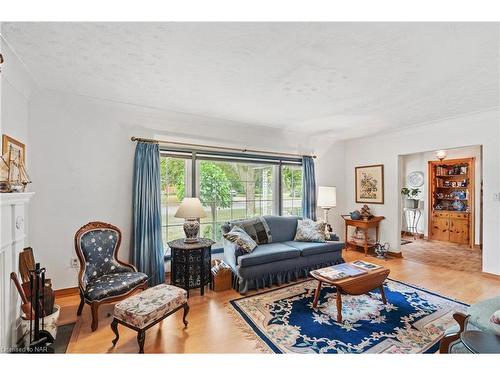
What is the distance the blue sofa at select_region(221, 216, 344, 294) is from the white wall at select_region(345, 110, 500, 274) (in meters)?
1.77

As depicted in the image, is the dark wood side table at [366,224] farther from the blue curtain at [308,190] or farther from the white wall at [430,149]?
the blue curtain at [308,190]

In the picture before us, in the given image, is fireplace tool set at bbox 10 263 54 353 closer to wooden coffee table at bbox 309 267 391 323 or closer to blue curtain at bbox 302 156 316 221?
wooden coffee table at bbox 309 267 391 323

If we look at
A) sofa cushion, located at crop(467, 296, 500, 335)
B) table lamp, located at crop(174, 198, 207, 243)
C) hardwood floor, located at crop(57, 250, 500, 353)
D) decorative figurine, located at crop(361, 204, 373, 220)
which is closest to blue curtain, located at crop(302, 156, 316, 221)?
decorative figurine, located at crop(361, 204, 373, 220)

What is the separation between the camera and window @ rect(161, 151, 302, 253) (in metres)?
3.82

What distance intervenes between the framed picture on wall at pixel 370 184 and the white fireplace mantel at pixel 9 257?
540 cm

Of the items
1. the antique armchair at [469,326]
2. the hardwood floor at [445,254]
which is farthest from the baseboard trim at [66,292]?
the hardwood floor at [445,254]

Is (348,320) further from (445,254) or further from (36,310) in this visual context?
(445,254)

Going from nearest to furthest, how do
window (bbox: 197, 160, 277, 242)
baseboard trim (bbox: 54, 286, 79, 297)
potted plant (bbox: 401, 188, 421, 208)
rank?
baseboard trim (bbox: 54, 286, 79, 297) < window (bbox: 197, 160, 277, 242) < potted plant (bbox: 401, 188, 421, 208)

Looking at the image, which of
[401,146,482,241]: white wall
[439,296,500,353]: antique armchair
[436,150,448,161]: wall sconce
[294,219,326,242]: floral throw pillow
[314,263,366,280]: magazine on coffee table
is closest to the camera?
[439,296,500,353]: antique armchair

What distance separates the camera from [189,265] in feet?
10.4

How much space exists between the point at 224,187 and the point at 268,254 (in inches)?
58.4

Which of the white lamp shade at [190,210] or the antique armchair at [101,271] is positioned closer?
the antique armchair at [101,271]

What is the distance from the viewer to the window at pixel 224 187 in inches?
151

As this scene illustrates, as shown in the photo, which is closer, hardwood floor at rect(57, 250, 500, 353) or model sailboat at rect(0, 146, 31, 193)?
model sailboat at rect(0, 146, 31, 193)
